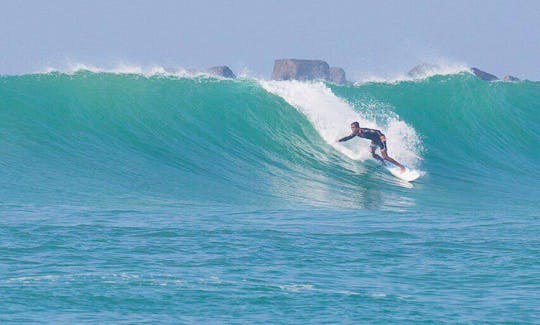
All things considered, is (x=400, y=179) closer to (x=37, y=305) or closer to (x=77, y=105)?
(x=77, y=105)

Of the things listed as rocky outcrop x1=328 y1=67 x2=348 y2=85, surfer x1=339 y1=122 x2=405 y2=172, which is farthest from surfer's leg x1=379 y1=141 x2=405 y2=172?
rocky outcrop x1=328 y1=67 x2=348 y2=85

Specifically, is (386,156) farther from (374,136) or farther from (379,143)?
(374,136)

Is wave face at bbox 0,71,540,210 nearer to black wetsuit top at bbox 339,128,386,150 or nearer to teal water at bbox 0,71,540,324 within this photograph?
teal water at bbox 0,71,540,324

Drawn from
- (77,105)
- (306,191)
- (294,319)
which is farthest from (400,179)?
(294,319)

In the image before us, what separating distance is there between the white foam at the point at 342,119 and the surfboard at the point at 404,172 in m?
0.86

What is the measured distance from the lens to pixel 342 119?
22734mm

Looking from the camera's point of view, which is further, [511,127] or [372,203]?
[511,127]

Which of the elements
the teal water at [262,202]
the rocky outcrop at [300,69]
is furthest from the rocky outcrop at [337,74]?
the teal water at [262,202]

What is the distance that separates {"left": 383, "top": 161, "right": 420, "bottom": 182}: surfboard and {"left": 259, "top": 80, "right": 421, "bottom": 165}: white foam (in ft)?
2.83

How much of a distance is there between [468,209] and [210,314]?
7.82m

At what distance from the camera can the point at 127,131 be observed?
69.2ft

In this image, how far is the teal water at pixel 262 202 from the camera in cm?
950

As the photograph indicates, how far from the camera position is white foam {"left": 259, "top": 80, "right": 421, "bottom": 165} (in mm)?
21109

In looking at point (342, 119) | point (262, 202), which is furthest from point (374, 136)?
point (262, 202)
